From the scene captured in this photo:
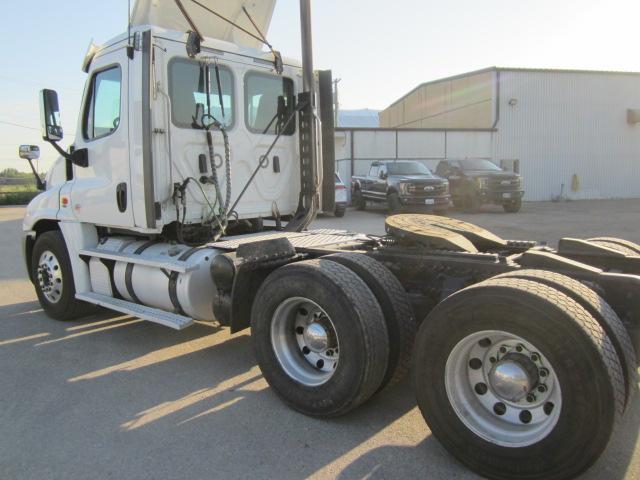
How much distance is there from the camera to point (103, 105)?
551 centimetres

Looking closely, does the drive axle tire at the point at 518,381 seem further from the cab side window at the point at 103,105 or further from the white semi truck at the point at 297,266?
the cab side window at the point at 103,105

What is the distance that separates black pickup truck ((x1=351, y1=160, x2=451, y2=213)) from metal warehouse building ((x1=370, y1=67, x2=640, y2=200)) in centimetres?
568

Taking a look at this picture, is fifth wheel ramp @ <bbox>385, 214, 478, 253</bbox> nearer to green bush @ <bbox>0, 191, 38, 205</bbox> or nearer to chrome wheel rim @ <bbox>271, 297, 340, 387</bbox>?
chrome wheel rim @ <bbox>271, 297, 340, 387</bbox>

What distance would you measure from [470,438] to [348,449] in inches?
29.9

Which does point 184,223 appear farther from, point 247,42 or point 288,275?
point 247,42

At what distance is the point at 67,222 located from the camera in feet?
19.7

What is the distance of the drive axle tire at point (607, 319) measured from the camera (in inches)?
103

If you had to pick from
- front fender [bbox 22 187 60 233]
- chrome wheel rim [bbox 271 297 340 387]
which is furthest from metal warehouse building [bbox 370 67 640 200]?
chrome wheel rim [bbox 271 297 340 387]

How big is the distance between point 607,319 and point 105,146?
184 inches

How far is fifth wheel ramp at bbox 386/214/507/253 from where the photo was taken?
4.13 m

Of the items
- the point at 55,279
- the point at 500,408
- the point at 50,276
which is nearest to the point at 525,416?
the point at 500,408

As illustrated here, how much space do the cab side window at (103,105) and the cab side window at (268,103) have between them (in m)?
1.28

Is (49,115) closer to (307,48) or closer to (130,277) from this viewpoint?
(130,277)

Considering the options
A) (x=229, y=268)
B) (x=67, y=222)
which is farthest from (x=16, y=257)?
(x=229, y=268)
